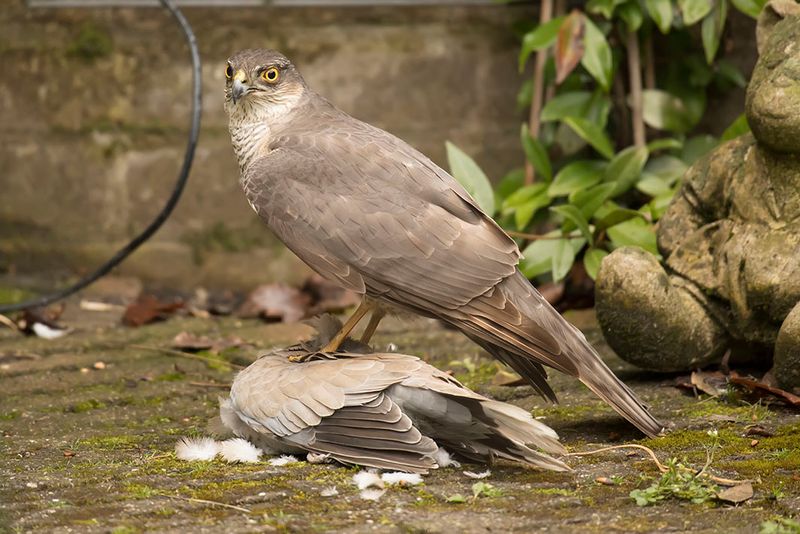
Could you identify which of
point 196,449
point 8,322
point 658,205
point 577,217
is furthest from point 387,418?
point 8,322

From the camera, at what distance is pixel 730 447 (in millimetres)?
3115

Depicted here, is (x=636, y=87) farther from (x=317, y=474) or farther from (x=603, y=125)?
(x=317, y=474)

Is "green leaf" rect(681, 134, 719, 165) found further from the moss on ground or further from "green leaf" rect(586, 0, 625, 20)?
the moss on ground

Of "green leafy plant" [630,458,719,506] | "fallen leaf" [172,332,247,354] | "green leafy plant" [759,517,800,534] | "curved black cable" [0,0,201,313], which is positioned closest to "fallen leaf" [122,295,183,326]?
"curved black cable" [0,0,201,313]

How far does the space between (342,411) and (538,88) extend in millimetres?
2993

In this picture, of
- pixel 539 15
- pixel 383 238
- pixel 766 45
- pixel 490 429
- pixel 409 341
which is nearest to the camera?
pixel 490 429

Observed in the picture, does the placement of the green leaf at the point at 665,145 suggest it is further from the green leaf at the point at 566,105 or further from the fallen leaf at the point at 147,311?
the fallen leaf at the point at 147,311

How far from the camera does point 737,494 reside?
8.85ft

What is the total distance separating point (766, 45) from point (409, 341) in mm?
1913

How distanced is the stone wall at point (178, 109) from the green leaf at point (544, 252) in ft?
3.32

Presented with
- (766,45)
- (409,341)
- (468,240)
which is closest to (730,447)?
(468,240)

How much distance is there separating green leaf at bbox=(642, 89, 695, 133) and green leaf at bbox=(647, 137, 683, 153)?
7 centimetres

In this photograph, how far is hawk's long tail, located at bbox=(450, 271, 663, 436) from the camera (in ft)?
10.5

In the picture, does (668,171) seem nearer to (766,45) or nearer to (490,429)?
(766,45)
